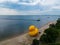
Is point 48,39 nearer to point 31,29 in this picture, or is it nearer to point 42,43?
point 42,43

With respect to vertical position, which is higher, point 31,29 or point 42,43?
point 31,29

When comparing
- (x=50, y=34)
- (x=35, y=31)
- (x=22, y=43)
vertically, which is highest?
(x=35, y=31)

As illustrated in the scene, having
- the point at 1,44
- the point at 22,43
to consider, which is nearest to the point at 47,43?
the point at 22,43

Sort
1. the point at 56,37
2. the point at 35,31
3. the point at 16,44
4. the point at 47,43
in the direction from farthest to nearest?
the point at 16,44 → the point at 56,37 → the point at 47,43 → the point at 35,31

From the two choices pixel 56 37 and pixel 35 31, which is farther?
pixel 56 37

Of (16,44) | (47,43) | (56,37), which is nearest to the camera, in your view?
(47,43)

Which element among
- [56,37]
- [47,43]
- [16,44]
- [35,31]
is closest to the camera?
[35,31]

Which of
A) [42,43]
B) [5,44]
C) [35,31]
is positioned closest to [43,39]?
[42,43]

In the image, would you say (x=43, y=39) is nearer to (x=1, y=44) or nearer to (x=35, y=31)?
(x=35, y=31)

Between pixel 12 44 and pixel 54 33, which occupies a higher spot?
pixel 54 33
